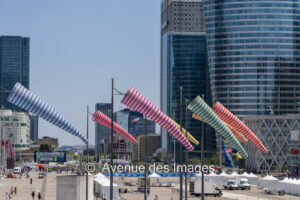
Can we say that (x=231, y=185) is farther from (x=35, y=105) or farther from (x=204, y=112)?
(x=35, y=105)

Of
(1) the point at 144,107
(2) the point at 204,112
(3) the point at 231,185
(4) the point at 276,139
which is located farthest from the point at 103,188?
(4) the point at 276,139

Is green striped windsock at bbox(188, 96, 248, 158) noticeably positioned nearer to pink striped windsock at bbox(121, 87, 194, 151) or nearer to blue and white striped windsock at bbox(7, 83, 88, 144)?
pink striped windsock at bbox(121, 87, 194, 151)

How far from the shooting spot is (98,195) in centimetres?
9281

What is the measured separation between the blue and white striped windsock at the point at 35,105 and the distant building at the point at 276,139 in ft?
465

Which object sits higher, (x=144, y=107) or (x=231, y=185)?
(x=144, y=107)

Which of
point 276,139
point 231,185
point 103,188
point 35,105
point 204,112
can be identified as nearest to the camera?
point 35,105

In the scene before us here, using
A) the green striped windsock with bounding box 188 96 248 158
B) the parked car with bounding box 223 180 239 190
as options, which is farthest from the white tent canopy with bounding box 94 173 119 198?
the green striped windsock with bounding box 188 96 248 158

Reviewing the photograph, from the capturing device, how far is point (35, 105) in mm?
46000

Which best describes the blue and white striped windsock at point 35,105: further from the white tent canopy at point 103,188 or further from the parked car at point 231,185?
the parked car at point 231,185

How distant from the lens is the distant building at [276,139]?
18662 centimetres

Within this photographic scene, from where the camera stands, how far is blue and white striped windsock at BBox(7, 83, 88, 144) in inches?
1773

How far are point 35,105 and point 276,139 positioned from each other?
151131mm

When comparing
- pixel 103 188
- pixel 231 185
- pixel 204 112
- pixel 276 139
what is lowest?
pixel 231 185

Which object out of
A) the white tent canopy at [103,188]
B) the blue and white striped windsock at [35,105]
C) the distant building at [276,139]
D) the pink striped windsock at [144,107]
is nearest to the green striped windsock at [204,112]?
the pink striped windsock at [144,107]
